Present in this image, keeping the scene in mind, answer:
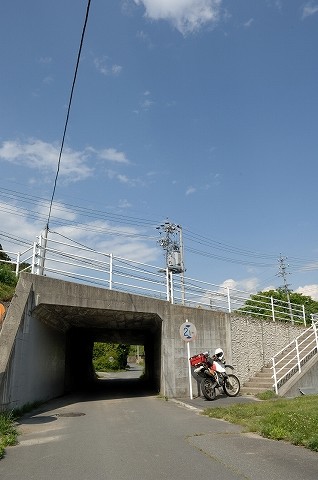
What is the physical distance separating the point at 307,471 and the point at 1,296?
880 centimetres

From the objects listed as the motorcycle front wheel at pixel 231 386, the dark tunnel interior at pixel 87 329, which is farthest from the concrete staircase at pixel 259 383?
the dark tunnel interior at pixel 87 329

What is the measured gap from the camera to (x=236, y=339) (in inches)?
650

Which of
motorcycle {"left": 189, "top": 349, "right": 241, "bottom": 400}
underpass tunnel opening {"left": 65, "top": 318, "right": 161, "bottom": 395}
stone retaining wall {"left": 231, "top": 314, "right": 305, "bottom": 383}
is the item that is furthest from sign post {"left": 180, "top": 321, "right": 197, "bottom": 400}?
stone retaining wall {"left": 231, "top": 314, "right": 305, "bottom": 383}

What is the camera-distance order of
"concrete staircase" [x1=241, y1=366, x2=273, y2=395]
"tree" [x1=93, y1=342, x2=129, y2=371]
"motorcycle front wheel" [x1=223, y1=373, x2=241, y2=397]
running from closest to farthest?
"motorcycle front wheel" [x1=223, y1=373, x2=241, y2=397] < "concrete staircase" [x1=241, y1=366, x2=273, y2=395] < "tree" [x1=93, y1=342, x2=129, y2=371]

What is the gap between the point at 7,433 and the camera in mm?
7277

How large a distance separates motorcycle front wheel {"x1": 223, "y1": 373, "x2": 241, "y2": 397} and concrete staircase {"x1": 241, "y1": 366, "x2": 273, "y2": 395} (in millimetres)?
1127

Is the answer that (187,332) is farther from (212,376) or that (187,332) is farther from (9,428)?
(9,428)

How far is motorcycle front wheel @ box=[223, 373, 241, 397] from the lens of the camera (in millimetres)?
13492

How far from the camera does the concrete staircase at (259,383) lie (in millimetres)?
14828

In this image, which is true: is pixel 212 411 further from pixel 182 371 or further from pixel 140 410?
pixel 182 371

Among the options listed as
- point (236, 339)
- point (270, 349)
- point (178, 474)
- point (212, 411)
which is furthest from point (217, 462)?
point (270, 349)

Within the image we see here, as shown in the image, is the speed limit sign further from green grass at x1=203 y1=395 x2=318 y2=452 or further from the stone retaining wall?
green grass at x1=203 y1=395 x2=318 y2=452

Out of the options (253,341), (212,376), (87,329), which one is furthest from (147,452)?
(87,329)

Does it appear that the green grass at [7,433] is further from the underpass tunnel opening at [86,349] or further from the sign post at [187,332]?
the underpass tunnel opening at [86,349]
